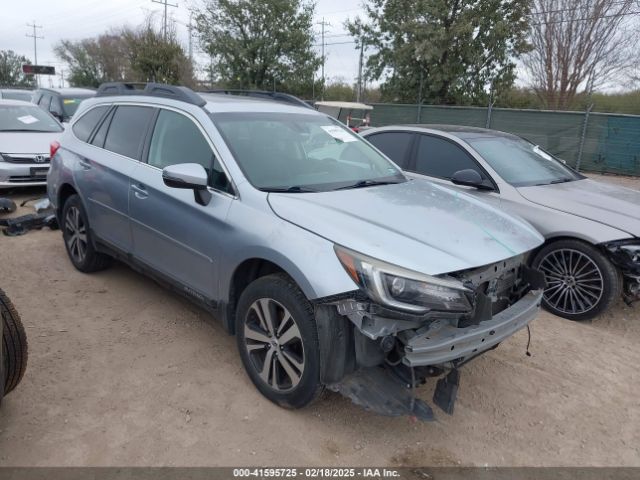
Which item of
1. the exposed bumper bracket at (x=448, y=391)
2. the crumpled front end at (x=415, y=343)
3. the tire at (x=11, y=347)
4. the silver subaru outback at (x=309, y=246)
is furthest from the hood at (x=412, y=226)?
the tire at (x=11, y=347)

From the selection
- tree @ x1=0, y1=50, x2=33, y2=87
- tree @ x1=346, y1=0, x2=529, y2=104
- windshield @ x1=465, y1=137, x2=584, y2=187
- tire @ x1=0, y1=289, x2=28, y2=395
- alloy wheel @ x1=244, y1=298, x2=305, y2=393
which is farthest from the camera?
tree @ x1=0, y1=50, x2=33, y2=87

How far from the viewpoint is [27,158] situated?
26.1ft

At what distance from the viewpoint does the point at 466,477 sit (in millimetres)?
2551

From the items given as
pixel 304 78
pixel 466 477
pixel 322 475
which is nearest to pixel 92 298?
pixel 322 475

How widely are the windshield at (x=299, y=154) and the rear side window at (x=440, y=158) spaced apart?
4.75 ft

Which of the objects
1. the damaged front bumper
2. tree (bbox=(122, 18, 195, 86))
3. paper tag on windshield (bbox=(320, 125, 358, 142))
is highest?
tree (bbox=(122, 18, 195, 86))

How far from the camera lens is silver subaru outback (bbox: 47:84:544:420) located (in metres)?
2.49

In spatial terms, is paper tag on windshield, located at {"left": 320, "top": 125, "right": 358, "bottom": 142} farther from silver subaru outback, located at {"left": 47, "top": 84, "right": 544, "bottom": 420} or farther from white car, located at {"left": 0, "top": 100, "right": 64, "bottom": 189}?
white car, located at {"left": 0, "top": 100, "right": 64, "bottom": 189}

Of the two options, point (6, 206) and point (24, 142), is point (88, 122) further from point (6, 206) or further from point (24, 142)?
point (24, 142)

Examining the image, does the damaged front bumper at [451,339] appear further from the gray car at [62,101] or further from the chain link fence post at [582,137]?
the chain link fence post at [582,137]

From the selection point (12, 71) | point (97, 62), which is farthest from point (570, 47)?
point (12, 71)

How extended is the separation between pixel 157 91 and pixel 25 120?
21.5 ft

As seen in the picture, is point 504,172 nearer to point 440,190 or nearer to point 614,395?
point 440,190

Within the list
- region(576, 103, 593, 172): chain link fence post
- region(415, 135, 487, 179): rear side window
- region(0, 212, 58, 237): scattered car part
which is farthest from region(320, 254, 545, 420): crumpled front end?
region(576, 103, 593, 172): chain link fence post
